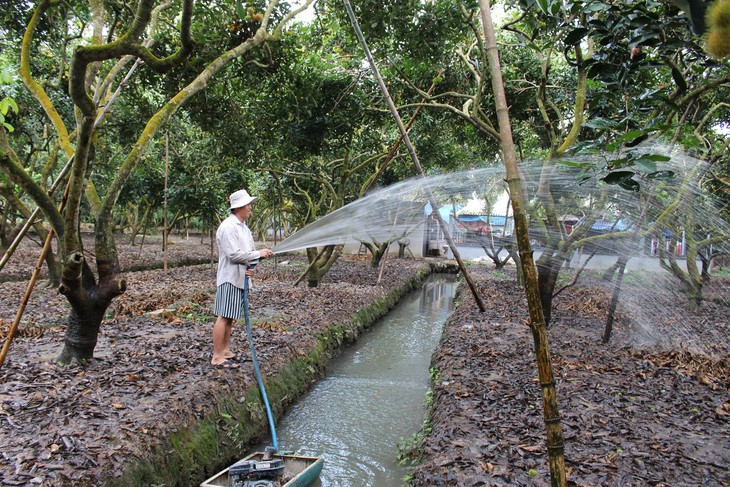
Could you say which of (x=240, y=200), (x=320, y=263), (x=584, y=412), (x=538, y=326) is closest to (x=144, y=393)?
(x=240, y=200)

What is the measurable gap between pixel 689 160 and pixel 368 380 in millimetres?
5865

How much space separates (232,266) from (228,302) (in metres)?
0.39

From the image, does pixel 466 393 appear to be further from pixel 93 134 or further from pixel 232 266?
pixel 93 134

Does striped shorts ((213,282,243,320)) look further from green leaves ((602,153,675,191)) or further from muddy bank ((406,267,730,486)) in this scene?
green leaves ((602,153,675,191))

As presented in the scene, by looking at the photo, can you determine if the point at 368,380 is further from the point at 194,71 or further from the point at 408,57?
the point at 194,71

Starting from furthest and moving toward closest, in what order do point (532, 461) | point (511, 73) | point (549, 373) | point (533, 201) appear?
point (511, 73)
point (533, 201)
point (532, 461)
point (549, 373)

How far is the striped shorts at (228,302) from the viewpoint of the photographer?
5312mm

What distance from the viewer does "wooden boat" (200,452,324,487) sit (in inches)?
145

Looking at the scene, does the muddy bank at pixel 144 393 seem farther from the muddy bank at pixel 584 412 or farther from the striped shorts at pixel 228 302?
the muddy bank at pixel 584 412

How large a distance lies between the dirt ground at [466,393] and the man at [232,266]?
460 mm

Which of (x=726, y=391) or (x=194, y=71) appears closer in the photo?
(x=726, y=391)

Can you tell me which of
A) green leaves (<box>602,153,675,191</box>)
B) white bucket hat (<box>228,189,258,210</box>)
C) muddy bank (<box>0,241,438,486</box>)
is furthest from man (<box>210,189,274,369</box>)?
green leaves (<box>602,153,675,191</box>)

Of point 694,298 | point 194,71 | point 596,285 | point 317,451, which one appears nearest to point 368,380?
point 317,451

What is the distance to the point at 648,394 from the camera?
5004mm
